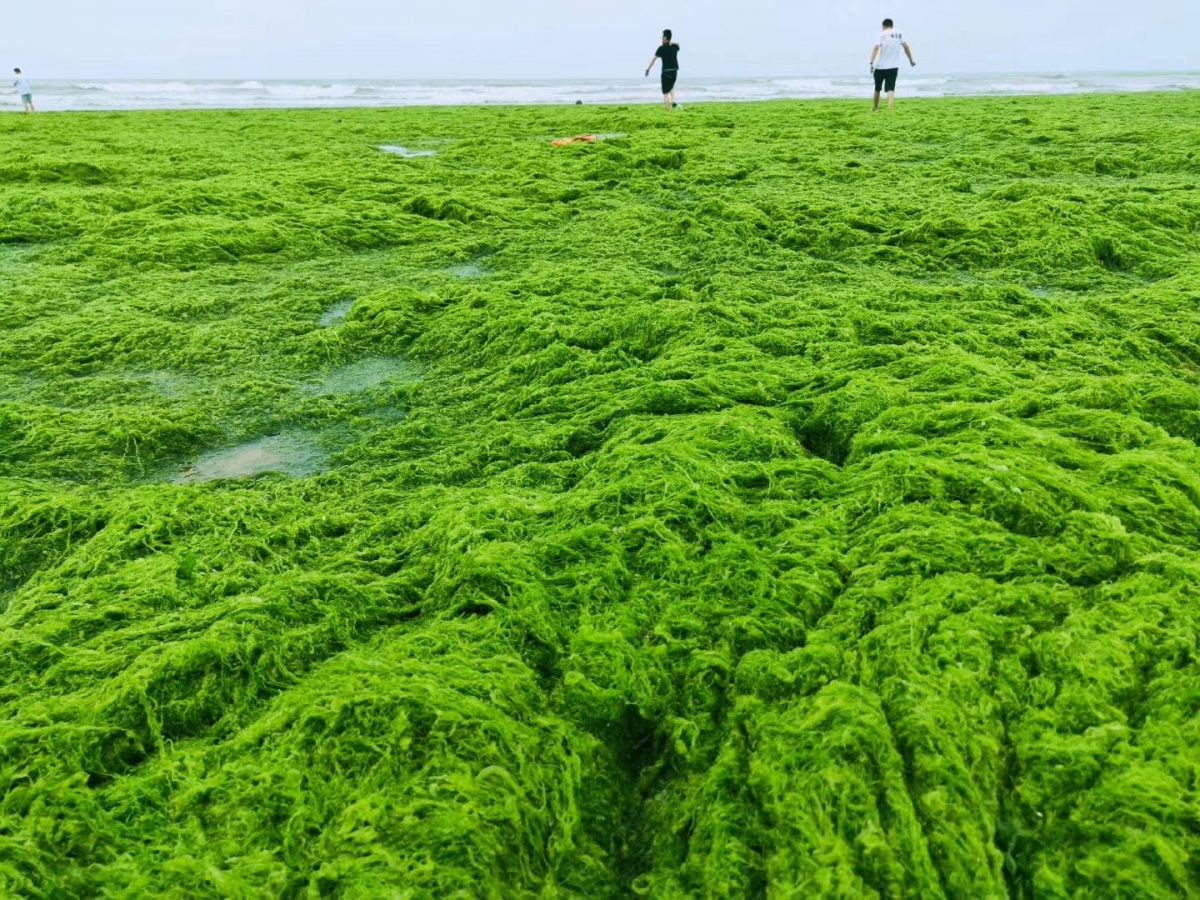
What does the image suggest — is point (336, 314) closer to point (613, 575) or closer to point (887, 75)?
point (613, 575)

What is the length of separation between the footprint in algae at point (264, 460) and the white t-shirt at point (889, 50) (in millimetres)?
12934

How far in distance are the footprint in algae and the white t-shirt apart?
12934 millimetres

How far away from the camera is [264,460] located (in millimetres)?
3061

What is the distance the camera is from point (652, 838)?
1.56m

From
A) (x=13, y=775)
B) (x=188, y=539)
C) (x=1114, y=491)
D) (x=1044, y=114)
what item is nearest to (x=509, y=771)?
(x=13, y=775)

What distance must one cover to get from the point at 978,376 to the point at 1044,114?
36.0 ft

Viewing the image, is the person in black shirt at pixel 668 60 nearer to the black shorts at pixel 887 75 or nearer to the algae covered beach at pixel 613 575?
the black shorts at pixel 887 75

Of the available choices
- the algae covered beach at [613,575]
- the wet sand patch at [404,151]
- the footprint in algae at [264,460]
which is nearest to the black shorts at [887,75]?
the wet sand patch at [404,151]

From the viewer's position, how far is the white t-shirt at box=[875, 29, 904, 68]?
12.5 m

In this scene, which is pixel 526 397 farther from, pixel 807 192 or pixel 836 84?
pixel 836 84

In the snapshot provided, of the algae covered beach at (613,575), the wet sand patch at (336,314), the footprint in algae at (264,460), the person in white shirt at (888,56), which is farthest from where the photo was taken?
the person in white shirt at (888,56)

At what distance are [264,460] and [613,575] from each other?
66.8 inches

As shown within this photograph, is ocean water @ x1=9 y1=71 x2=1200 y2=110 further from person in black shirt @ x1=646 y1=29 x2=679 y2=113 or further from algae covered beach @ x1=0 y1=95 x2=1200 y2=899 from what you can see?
algae covered beach @ x1=0 y1=95 x2=1200 y2=899

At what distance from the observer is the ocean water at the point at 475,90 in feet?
80.0
